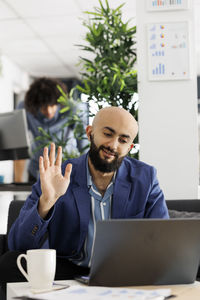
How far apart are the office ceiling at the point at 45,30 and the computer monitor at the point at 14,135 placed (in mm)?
1245

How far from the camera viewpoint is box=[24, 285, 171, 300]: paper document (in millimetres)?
988

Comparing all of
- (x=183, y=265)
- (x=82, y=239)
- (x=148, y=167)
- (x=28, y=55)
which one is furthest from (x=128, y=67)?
(x=28, y=55)

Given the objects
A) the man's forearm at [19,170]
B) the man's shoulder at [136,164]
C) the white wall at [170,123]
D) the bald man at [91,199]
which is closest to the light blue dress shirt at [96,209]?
the bald man at [91,199]

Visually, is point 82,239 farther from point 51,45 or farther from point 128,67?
point 51,45

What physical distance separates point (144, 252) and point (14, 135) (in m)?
2.54

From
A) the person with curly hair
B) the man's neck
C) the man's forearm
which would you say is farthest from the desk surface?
the man's forearm

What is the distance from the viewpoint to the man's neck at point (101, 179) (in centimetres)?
179

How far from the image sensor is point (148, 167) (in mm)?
1843

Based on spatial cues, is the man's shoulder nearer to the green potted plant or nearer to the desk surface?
the desk surface

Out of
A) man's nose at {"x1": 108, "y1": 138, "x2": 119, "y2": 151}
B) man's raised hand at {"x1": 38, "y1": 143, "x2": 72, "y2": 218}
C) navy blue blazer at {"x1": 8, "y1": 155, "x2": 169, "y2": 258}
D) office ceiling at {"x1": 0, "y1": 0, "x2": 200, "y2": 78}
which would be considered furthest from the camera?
office ceiling at {"x1": 0, "y1": 0, "x2": 200, "y2": 78}

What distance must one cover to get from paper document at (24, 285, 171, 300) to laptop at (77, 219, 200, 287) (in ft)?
0.21

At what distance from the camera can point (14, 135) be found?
3.53m

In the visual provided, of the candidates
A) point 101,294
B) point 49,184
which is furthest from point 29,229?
point 101,294

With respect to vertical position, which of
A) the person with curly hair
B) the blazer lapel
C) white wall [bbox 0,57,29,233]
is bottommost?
the blazer lapel
